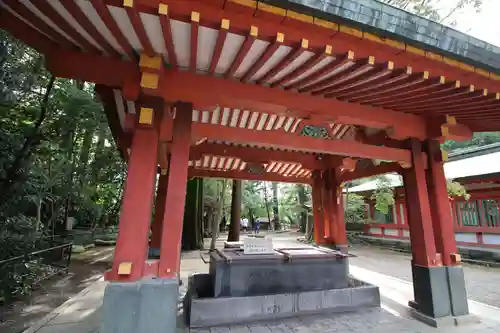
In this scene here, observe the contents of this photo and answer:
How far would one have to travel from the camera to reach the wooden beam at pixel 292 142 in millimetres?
3561

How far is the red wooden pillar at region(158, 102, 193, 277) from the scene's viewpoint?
9.89ft

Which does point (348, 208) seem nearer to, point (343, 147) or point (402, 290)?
point (402, 290)


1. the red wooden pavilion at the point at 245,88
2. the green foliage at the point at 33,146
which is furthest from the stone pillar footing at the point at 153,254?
the green foliage at the point at 33,146

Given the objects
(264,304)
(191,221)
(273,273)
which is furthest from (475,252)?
(191,221)

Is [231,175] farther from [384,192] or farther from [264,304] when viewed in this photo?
[384,192]

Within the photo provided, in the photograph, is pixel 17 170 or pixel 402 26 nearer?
pixel 402 26

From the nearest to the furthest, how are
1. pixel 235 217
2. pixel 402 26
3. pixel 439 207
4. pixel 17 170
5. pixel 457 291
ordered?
pixel 402 26, pixel 457 291, pixel 439 207, pixel 17 170, pixel 235 217

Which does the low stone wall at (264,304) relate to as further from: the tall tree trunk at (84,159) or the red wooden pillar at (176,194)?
the tall tree trunk at (84,159)

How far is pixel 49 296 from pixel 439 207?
8874 mm

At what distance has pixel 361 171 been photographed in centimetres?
615

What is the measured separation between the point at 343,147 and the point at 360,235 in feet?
53.9

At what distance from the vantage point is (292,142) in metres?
3.95

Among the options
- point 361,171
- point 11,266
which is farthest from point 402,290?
point 11,266

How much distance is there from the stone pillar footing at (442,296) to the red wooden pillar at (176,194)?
13.1 ft
